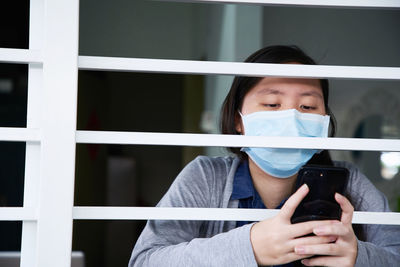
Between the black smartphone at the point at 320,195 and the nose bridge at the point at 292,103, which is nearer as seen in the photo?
the black smartphone at the point at 320,195

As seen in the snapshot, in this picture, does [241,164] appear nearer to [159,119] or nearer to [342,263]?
[342,263]

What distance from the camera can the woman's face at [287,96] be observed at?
935mm

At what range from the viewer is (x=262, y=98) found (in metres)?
0.97

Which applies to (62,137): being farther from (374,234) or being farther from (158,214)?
(374,234)

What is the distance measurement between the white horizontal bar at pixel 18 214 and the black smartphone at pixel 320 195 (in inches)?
16.5

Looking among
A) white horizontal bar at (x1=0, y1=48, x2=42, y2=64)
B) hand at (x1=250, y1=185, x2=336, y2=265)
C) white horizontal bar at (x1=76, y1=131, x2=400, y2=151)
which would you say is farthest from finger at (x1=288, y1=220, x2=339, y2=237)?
white horizontal bar at (x1=0, y1=48, x2=42, y2=64)

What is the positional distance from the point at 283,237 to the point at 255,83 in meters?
0.40

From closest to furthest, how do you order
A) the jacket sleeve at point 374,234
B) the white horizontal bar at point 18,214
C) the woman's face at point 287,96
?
the white horizontal bar at point 18,214, the jacket sleeve at point 374,234, the woman's face at point 287,96

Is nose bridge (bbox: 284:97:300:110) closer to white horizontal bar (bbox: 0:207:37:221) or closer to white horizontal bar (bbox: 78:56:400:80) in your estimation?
white horizontal bar (bbox: 78:56:400:80)

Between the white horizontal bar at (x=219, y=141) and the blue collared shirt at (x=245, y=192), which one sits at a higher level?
the white horizontal bar at (x=219, y=141)

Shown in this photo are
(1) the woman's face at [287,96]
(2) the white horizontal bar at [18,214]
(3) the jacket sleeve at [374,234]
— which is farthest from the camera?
(1) the woman's face at [287,96]

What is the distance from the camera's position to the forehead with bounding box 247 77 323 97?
0.94 meters

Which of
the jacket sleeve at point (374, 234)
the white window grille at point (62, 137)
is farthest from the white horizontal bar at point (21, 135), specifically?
the jacket sleeve at point (374, 234)

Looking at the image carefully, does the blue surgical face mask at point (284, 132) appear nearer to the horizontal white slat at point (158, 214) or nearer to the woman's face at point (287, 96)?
the woman's face at point (287, 96)
